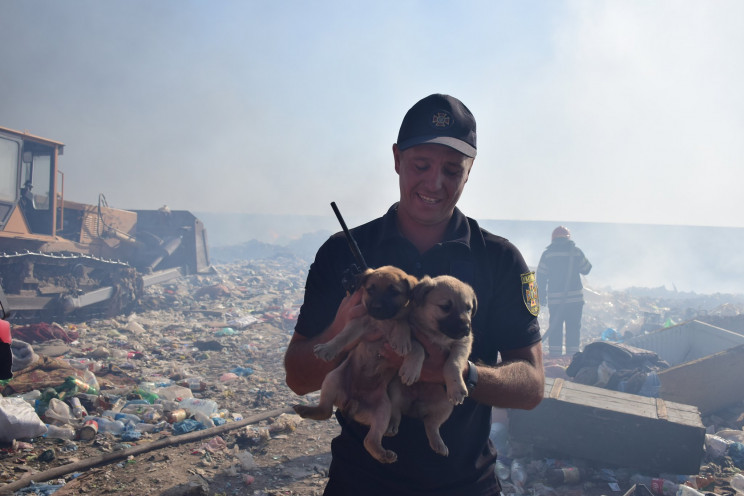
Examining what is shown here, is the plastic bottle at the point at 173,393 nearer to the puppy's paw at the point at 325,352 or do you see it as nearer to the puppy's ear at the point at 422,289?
the puppy's paw at the point at 325,352

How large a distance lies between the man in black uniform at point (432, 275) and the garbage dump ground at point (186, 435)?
A: 336 centimetres

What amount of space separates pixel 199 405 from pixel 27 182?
7.99 metres

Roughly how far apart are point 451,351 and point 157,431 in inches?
212

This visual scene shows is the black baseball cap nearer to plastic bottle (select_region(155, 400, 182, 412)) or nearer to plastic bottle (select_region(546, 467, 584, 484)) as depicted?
plastic bottle (select_region(546, 467, 584, 484))

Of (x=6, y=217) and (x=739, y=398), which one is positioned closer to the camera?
(x=739, y=398)

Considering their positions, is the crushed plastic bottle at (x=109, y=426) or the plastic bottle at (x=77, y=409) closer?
the crushed plastic bottle at (x=109, y=426)

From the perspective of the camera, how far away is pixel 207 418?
243 inches

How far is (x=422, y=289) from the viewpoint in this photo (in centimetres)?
213

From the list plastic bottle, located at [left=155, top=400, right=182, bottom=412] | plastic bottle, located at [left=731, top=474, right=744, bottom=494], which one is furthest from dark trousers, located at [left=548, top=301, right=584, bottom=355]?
plastic bottle, located at [left=155, top=400, right=182, bottom=412]

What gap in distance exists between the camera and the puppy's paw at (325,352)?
6.59 feet

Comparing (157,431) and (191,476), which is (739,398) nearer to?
(191,476)

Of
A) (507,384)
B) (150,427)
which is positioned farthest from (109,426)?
(507,384)

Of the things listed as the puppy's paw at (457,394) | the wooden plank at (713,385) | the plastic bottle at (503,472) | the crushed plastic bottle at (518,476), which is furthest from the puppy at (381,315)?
the wooden plank at (713,385)

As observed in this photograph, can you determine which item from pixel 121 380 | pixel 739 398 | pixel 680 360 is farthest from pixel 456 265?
pixel 680 360
